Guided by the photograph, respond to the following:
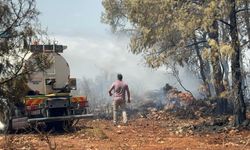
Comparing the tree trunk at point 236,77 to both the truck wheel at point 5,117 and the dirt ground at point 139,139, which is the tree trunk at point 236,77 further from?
the truck wheel at point 5,117

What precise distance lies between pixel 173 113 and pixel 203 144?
31.6 ft

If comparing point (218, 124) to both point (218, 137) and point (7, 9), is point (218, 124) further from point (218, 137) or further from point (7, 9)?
point (7, 9)

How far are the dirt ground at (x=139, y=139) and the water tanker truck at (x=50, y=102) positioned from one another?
21.2 inches

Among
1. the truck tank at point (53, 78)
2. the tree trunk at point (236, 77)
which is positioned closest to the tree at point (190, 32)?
the tree trunk at point (236, 77)

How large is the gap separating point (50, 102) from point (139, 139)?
3.54 meters

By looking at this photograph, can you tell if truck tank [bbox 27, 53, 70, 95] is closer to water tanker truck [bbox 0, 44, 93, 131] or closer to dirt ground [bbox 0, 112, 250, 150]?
water tanker truck [bbox 0, 44, 93, 131]

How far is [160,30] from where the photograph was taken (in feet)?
53.4

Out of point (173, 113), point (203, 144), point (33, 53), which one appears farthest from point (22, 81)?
point (173, 113)

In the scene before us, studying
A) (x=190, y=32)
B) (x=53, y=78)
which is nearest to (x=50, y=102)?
(x=53, y=78)

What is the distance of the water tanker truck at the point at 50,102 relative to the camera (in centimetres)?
1426

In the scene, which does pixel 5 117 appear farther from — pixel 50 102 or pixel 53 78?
pixel 53 78

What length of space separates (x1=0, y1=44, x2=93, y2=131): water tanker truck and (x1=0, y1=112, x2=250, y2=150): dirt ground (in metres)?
0.54

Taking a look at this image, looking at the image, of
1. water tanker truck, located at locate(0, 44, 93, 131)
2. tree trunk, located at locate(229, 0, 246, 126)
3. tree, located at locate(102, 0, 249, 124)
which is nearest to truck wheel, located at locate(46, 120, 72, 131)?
water tanker truck, located at locate(0, 44, 93, 131)

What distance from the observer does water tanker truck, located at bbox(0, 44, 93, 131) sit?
561 inches
